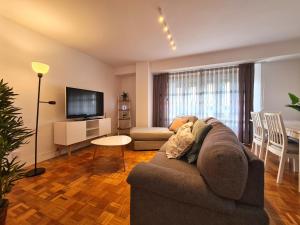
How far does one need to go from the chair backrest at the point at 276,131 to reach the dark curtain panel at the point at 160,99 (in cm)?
262

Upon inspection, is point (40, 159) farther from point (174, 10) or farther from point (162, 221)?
point (174, 10)

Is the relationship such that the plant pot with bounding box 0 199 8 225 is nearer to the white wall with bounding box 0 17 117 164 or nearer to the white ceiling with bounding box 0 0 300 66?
the white wall with bounding box 0 17 117 164

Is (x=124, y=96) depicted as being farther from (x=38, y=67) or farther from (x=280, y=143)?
(x=280, y=143)

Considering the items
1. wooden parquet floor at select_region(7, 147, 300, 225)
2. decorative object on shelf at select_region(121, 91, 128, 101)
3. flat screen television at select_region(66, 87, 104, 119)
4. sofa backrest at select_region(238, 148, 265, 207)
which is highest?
decorative object on shelf at select_region(121, 91, 128, 101)

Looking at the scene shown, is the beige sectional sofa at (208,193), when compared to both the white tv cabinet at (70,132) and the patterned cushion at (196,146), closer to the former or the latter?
the patterned cushion at (196,146)

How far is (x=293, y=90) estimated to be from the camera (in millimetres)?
3287

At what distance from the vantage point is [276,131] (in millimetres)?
1964

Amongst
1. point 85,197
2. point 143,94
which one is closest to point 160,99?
point 143,94

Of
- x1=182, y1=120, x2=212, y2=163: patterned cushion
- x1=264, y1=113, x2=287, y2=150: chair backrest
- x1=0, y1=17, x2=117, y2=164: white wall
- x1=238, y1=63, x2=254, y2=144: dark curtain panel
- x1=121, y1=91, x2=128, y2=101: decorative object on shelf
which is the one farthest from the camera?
x1=121, y1=91, x2=128, y2=101: decorative object on shelf

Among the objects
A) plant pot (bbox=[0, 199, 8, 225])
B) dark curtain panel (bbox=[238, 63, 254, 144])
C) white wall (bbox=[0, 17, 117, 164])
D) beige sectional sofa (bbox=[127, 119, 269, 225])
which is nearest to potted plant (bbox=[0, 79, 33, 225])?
plant pot (bbox=[0, 199, 8, 225])

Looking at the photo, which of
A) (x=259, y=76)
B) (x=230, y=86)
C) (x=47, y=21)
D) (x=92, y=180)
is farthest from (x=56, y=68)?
(x=259, y=76)

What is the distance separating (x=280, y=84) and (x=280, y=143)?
223cm

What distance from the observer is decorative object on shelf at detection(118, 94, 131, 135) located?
4.83 meters

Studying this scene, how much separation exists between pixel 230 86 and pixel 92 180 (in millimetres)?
3730
